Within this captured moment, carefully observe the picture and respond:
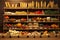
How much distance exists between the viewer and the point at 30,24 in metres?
8.10

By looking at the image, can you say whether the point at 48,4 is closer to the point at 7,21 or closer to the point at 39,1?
the point at 39,1

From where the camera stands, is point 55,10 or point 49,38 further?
point 55,10

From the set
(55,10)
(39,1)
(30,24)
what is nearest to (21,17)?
(30,24)

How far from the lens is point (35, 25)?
8102 mm

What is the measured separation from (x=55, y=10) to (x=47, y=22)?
71 cm

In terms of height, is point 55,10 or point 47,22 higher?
point 55,10

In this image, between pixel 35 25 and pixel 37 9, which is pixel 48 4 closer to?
pixel 37 9

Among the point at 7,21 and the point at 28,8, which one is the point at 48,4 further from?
the point at 7,21

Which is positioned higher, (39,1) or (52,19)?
(39,1)

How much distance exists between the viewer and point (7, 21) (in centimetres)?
804

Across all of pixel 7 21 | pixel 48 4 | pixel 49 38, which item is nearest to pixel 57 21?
pixel 48 4

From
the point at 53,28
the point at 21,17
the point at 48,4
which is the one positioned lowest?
the point at 53,28

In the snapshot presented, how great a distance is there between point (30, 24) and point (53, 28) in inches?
43.0

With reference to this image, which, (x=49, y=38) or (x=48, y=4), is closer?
(x=49, y=38)
